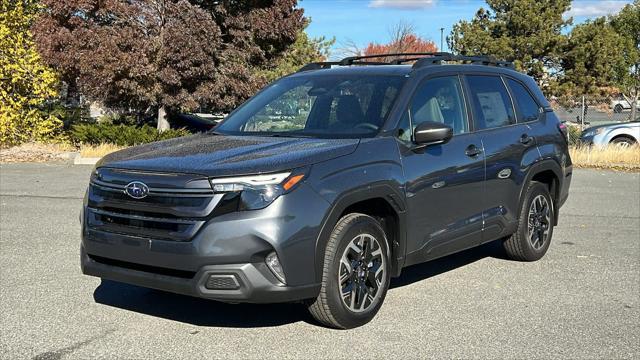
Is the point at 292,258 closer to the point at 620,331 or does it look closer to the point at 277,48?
the point at 620,331

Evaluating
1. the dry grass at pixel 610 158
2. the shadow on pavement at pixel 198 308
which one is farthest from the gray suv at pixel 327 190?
the dry grass at pixel 610 158

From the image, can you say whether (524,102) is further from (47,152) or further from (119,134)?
(47,152)

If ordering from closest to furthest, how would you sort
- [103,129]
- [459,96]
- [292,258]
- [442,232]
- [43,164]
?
[292,258] < [442,232] < [459,96] < [43,164] < [103,129]

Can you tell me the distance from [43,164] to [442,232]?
1261cm

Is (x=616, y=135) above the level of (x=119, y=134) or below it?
below

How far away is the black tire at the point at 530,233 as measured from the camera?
6508mm

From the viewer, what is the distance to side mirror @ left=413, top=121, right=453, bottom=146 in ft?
16.3

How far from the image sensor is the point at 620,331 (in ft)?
15.7

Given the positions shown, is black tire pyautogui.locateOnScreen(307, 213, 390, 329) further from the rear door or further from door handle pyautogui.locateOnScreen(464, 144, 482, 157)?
the rear door

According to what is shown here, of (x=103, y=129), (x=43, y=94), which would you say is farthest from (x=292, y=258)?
(x=43, y=94)

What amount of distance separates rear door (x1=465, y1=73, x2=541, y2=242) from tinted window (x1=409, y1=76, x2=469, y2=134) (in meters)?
0.18

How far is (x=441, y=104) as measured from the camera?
5.63 m

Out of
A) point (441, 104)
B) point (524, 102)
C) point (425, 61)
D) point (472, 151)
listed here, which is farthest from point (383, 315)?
point (524, 102)

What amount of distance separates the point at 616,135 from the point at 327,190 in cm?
1583
